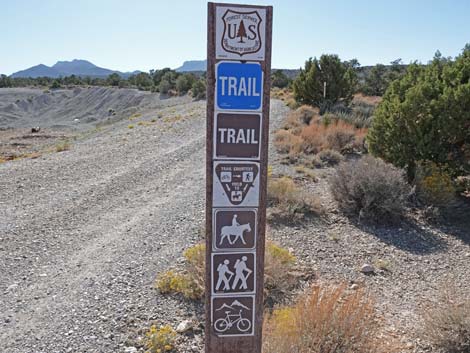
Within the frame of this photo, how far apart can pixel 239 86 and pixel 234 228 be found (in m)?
0.81

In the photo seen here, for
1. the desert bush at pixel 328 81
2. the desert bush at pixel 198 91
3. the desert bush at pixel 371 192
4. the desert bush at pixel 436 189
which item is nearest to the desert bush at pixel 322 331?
A: the desert bush at pixel 371 192

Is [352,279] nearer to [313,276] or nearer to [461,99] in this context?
[313,276]

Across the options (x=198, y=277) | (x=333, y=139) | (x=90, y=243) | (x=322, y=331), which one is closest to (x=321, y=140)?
(x=333, y=139)

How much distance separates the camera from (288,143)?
1234 cm

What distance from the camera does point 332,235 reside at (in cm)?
625

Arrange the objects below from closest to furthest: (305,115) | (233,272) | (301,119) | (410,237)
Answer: (233,272) → (410,237) → (301,119) → (305,115)

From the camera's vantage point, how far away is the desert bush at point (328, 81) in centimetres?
2056

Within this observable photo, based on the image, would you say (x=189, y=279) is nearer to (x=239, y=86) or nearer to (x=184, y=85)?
(x=239, y=86)

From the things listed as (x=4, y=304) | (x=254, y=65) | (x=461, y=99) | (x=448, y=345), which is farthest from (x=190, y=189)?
Result: (x=254, y=65)

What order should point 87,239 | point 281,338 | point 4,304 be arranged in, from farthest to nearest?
point 87,239 < point 4,304 < point 281,338

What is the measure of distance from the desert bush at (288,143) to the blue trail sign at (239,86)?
933 cm

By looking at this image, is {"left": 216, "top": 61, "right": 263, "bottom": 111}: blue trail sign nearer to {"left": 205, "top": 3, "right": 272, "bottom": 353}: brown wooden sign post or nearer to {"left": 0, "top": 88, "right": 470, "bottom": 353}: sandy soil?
{"left": 205, "top": 3, "right": 272, "bottom": 353}: brown wooden sign post

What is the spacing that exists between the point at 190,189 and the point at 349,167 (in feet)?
10.2

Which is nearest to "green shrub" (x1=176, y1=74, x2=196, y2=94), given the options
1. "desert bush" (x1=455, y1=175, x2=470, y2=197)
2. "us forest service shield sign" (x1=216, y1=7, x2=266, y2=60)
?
"desert bush" (x1=455, y1=175, x2=470, y2=197)
